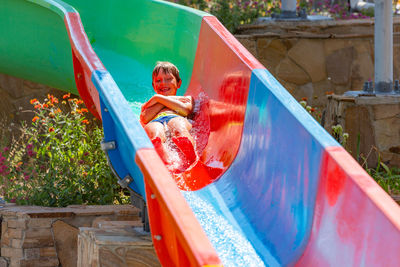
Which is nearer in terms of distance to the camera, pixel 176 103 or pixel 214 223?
pixel 214 223

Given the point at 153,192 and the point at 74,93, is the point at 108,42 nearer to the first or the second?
the point at 74,93

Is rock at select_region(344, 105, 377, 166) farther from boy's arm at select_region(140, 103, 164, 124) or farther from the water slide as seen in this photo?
boy's arm at select_region(140, 103, 164, 124)

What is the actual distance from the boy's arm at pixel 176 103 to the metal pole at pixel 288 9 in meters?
2.27

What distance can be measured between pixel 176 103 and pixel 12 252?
115cm

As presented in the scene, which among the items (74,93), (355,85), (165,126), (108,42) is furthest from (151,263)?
(355,85)

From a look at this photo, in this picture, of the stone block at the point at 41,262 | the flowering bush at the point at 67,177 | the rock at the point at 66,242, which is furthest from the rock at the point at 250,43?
the stone block at the point at 41,262

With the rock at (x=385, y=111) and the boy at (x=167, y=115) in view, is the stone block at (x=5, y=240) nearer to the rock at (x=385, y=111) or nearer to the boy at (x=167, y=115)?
the boy at (x=167, y=115)

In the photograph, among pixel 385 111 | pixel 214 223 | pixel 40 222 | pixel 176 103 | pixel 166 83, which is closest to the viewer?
pixel 214 223

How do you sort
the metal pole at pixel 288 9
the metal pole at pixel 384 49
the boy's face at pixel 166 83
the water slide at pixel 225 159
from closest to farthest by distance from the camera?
the water slide at pixel 225 159 → the boy's face at pixel 166 83 → the metal pole at pixel 384 49 → the metal pole at pixel 288 9

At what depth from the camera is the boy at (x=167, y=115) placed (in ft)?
10.1

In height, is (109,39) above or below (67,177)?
above

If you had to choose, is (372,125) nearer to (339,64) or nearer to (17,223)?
(339,64)

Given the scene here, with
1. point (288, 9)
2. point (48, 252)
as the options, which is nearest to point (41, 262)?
point (48, 252)

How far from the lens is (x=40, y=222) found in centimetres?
294
